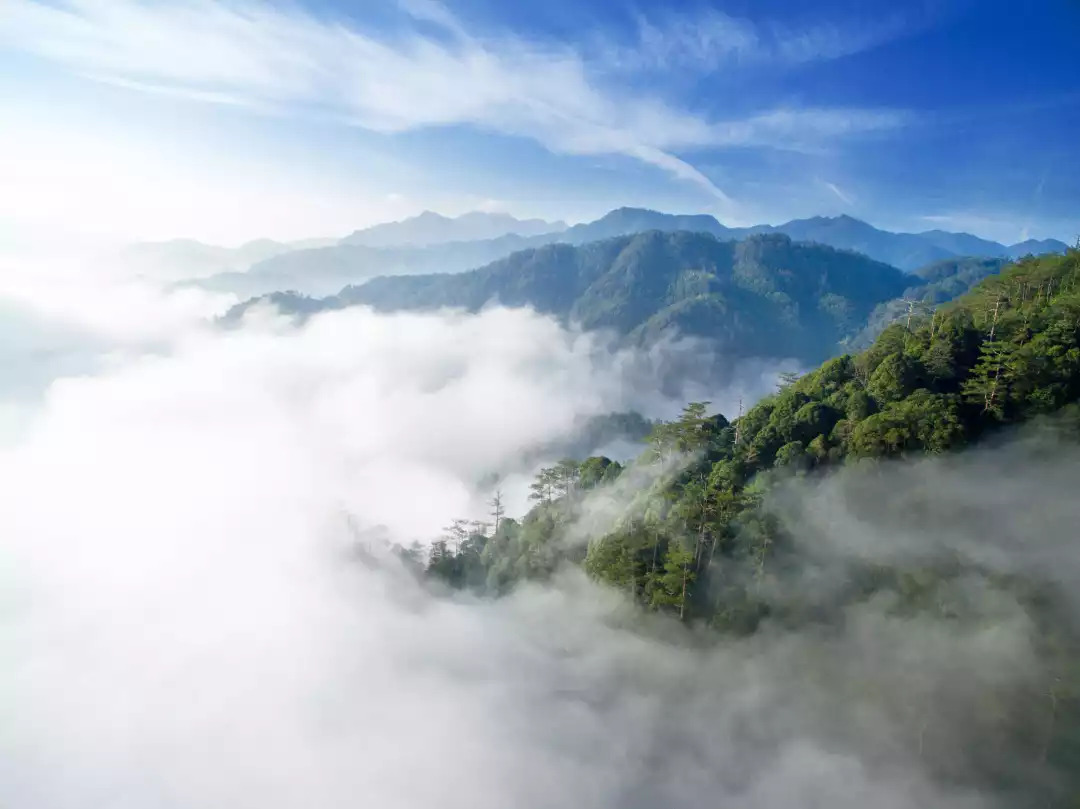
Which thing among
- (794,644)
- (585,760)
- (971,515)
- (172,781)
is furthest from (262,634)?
(971,515)

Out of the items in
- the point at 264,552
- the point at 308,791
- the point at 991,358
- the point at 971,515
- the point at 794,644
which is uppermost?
the point at 991,358

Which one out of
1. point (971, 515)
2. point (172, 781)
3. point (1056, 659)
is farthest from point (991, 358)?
point (172, 781)

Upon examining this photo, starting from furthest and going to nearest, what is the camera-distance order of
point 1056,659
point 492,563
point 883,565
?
1. point 492,563
2. point 883,565
3. point 1056,659

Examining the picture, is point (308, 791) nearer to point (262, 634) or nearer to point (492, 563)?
point (492, 563)

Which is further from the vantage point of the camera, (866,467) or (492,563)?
(492,563)

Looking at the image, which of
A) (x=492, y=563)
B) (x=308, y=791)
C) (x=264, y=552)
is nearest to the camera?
(x=308, y=791)

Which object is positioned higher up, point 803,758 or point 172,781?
point 803,758
